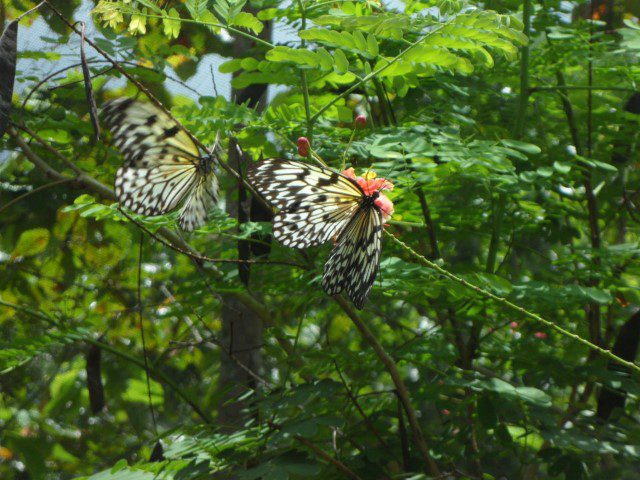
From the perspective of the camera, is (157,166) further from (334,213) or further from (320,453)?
(320,453)

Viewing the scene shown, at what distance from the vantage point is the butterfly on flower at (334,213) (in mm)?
1390

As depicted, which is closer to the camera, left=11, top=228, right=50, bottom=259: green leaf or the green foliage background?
the green foliage background

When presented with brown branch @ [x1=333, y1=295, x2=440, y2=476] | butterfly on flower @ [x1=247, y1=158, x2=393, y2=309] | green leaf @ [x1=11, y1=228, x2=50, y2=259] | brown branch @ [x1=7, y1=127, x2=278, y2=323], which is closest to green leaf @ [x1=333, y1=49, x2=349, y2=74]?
butterfly on flower @ [x1=247, y1=158, x2=393, y2=309]

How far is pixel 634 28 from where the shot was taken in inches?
89.4

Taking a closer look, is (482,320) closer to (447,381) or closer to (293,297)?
(447,381)

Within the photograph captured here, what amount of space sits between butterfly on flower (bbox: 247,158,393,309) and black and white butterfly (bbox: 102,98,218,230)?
21 centimetres

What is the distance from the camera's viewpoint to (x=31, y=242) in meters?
3.07

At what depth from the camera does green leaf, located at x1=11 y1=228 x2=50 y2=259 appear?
3.05 meters

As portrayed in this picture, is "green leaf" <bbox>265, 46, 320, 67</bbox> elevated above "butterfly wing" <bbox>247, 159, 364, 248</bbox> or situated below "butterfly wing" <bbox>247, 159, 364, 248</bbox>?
above

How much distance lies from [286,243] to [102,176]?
1.40 m

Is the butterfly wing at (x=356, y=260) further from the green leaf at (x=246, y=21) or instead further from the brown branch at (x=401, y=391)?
the green leaf at (x=246, y=21)

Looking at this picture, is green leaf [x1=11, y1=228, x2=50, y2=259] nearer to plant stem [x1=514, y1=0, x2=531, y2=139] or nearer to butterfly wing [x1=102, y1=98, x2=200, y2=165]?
butterfly wing [x1=102, y1=98, x2=200, y2=165]

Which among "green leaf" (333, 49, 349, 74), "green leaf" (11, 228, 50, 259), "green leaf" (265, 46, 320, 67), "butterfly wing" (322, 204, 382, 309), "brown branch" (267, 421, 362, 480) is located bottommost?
"brown branch" (267, 421, 362, 480)

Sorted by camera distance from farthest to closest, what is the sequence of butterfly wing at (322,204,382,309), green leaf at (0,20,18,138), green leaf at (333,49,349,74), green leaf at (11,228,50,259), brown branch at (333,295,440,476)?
green leaf at (11,228,50,259)
brown branch at (333,295,440,476)
green leaf at (333,49,349,74)
butterfly wing at (322,204,382,309)
green leaf at (0,20,18,138)
